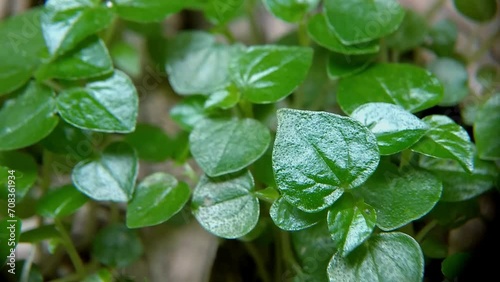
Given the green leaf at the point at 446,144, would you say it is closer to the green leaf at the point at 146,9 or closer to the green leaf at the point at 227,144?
the green leaf at the point at 227,144

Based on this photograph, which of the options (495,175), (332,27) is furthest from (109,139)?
(495,175)

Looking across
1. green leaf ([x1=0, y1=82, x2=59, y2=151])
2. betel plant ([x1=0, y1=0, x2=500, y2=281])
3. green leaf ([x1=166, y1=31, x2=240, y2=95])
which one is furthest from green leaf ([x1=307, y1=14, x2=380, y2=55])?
green leaf ([x1=0, y1=82, x2=59, y2=151])

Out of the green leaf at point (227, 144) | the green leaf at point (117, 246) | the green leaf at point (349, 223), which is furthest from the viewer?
the green leaf at point (117, 246)

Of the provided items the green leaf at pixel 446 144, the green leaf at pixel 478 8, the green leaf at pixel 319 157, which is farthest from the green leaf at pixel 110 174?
the green leaf at pixel 478 8

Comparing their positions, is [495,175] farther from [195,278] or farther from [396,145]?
[195,278]

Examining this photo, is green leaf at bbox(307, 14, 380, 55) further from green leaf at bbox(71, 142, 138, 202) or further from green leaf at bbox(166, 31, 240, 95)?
green leaf at bbox(71, 142, 138, 202)

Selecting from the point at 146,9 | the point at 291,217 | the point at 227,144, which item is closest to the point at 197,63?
the point at 146,9
